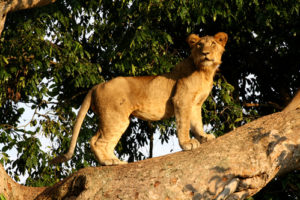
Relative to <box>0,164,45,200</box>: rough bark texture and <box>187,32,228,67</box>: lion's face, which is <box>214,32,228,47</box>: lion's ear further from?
<box>0,164,45,200</box>: rough bark texture

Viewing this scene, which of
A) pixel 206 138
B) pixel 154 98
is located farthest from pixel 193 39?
pixel 206 138

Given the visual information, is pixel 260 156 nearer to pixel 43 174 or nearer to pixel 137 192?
pixel 137 192

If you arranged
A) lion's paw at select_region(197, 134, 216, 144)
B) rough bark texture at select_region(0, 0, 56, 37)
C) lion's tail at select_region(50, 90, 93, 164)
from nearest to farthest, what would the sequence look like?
1. lion's tail at select_region(50, 90, 93, 164)
2. lion's paw at select_region(197, 134, 216, 144)
3. rough bark texture at select_region(0, 0, 56, 37)

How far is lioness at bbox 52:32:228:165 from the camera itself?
5086mm

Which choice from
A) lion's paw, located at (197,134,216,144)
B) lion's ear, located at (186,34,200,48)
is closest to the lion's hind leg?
lion's paw, located at (197,134,216,144)

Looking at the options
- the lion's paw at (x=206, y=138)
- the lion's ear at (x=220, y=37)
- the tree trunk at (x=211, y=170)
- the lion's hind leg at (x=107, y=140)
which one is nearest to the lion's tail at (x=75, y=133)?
the lion's hind leg at (x=107, y=140)

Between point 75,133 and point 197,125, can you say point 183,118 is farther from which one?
point 75,133

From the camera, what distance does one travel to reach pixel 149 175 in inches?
A: 176

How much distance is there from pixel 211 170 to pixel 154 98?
42.8 inches

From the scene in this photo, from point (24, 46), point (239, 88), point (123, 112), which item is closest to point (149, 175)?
point (123, 112)

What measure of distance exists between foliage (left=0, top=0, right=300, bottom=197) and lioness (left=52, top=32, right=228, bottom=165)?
1.59m

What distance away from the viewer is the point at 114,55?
7156 mm

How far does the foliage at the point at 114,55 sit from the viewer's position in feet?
23.4

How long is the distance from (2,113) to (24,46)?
6.00 ft
